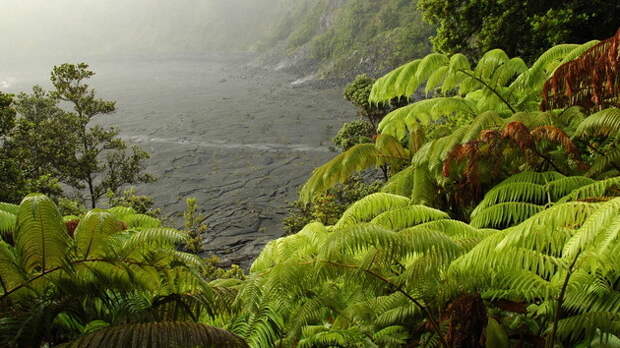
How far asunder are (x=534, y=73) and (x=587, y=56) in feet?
5.96

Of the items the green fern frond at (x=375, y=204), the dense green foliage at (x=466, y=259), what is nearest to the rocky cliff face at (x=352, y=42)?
the dense green foliage at (x=466, y=259)

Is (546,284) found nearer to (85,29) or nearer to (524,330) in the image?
(524,330)

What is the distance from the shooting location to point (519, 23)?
910 cm

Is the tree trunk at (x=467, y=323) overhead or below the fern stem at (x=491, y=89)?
below

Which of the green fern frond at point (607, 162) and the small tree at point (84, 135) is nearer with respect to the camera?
the green fern frond at point (607, 162)

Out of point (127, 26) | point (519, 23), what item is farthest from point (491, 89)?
point (127, 26)

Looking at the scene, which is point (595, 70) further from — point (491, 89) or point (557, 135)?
point (491, 89)

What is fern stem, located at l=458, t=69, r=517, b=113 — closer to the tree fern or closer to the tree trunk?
the tree trunk

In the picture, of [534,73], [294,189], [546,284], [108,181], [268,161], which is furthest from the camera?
[268,161]

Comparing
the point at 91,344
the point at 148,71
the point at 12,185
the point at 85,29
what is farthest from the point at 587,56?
the point at 85,29

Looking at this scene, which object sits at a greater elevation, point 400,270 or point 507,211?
point 507,211

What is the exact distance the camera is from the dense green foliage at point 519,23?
8328 millimetres

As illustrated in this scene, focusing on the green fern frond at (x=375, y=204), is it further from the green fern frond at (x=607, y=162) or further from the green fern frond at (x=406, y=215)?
the green fern frond at (x=607, y=162)

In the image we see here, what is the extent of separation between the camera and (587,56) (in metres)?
2.96
